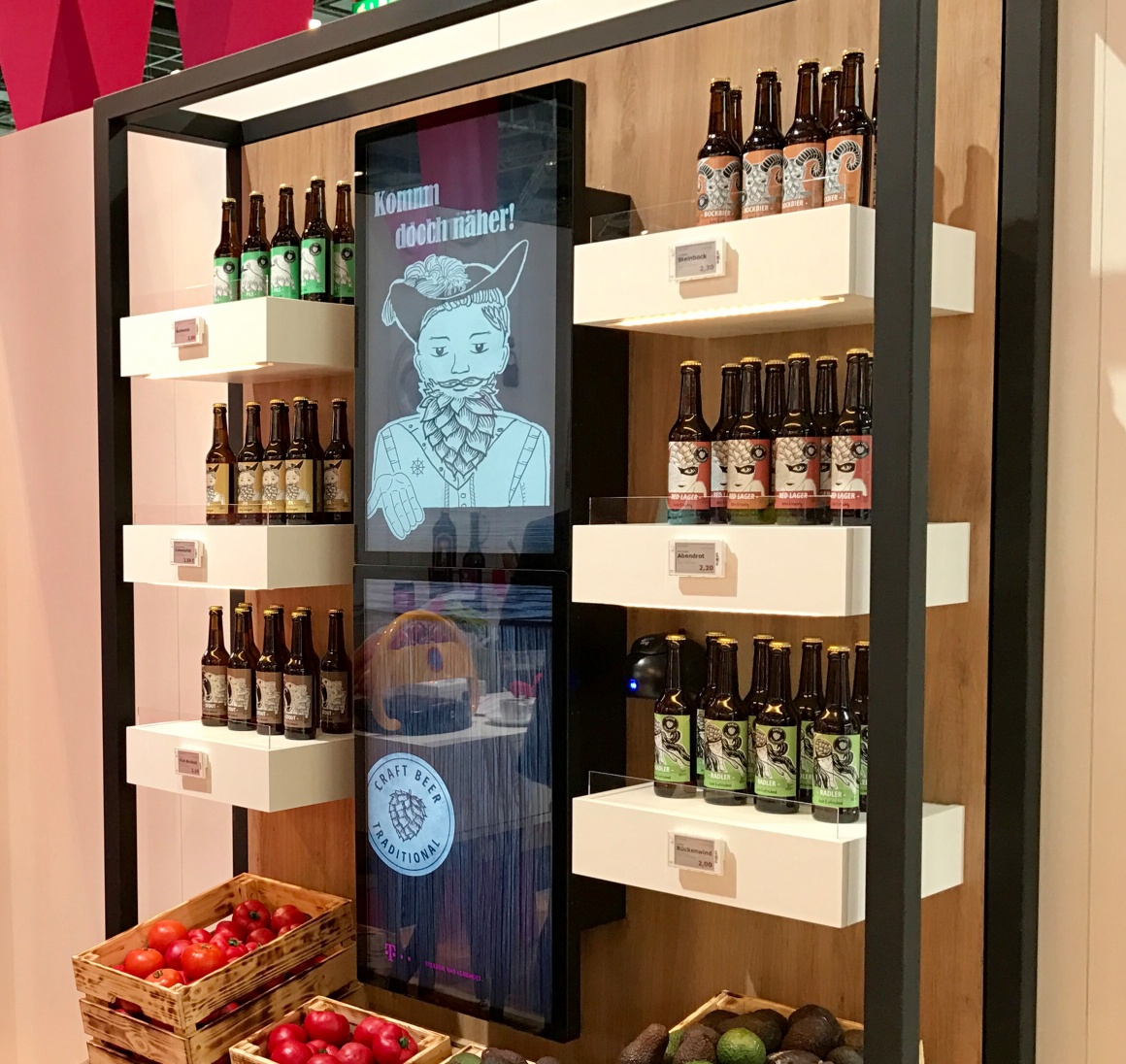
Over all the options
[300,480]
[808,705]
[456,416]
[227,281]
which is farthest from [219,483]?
[808,705]

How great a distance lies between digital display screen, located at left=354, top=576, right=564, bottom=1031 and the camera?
2.64m

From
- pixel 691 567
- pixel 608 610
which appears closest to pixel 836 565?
pixel 691 567

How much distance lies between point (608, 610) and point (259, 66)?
1303mm

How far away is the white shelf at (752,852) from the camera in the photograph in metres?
2.04

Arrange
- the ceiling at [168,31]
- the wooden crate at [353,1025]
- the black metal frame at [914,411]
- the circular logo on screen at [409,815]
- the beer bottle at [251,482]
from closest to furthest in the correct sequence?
the black metal frame at [914,411] → the wooden crate at [353,1025] → the circular logo on screen at [409,815] → the beer bottle at [251,482] → the ceiling at [168,31]

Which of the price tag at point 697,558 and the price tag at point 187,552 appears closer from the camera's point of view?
the price tag at point 697,558

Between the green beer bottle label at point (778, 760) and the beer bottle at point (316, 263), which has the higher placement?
the beer bottle at point (316, 263)

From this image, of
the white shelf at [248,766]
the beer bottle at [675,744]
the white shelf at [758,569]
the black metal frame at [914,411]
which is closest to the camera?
the black metal frame at [914,411]

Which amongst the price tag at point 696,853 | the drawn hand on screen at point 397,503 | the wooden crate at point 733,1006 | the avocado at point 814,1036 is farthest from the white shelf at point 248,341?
the avocado at point 814,1036

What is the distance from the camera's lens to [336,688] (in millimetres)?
3043

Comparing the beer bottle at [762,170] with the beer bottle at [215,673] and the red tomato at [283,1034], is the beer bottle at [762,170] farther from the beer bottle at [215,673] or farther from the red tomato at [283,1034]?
the red tomato at [283,1034]

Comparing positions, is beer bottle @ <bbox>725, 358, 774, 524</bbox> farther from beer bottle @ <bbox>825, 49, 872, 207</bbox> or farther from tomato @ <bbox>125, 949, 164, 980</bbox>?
tomato @ <bbox>125, 949, 164, 980</bbox>

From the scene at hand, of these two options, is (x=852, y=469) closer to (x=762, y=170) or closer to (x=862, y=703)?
(x=862, y=703)

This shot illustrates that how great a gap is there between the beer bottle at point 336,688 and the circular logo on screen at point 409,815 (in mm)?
169
